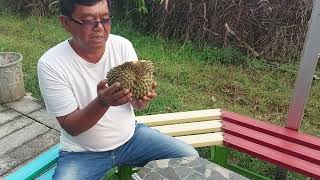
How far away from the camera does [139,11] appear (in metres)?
5.31

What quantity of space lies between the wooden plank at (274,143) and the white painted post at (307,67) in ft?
0.74

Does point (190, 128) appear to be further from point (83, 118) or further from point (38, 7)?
point (38, 7)

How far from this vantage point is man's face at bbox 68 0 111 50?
6.42 ft

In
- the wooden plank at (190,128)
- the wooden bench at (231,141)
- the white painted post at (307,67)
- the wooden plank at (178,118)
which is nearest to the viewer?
the wooden bench at (231,141)

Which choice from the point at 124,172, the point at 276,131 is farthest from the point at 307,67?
the point at 124,172

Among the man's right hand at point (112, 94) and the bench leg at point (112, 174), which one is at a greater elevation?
the man's right hand at point (112, 94)

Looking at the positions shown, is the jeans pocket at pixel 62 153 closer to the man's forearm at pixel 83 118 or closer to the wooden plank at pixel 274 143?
the man's forearm at pixel 83 118

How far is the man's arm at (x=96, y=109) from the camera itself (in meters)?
1.71

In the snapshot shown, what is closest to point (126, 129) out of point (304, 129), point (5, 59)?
point (304, 129)

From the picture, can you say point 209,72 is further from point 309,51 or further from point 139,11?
point 309,51

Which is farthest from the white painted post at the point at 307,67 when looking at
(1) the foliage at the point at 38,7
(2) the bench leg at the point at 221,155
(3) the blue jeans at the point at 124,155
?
(1) the foliage at the point at 38,7

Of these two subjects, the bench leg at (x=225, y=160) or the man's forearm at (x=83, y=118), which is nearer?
the man's forearm at (x=83, y=118)

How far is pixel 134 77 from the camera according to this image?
1804 mm

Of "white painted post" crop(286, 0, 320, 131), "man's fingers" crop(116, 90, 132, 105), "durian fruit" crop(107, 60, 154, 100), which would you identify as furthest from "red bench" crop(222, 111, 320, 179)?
"man's fingers" crop(116, 90, 132, 105)
